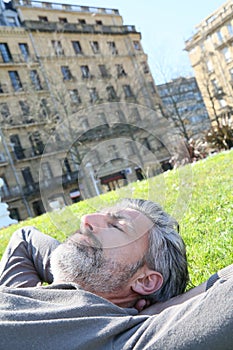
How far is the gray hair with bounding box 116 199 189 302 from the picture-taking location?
1.43m

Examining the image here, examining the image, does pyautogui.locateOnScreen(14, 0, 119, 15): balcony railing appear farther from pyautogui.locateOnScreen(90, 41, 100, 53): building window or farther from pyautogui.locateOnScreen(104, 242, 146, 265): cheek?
pyautogui.locateOnScreen(104, 242, 146, 265): cheek

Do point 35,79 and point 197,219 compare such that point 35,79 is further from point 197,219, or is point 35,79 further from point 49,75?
point 197,219

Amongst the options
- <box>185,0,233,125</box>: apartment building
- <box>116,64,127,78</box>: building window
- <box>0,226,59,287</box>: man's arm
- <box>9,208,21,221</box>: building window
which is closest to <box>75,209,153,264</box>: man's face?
<box>0,226,59,287</box>: man's arm

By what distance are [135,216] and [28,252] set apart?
0.97 m

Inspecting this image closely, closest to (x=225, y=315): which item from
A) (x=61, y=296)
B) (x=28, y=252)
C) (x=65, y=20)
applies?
(x=61, y=296)

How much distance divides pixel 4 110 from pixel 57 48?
26.2 ft

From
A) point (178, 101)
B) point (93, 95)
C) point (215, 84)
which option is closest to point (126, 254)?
point (93, 95)

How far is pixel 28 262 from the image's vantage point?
211cm

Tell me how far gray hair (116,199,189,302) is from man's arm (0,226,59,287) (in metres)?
0.75

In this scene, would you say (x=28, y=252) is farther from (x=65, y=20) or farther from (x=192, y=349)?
(x=65, y=20)

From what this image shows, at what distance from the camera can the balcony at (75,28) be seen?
3134 centimetres

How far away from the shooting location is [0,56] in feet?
96.9

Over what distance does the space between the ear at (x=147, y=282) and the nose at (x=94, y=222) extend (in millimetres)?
243

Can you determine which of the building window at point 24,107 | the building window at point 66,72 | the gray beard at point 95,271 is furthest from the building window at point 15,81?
the gray beard at point 95,271
